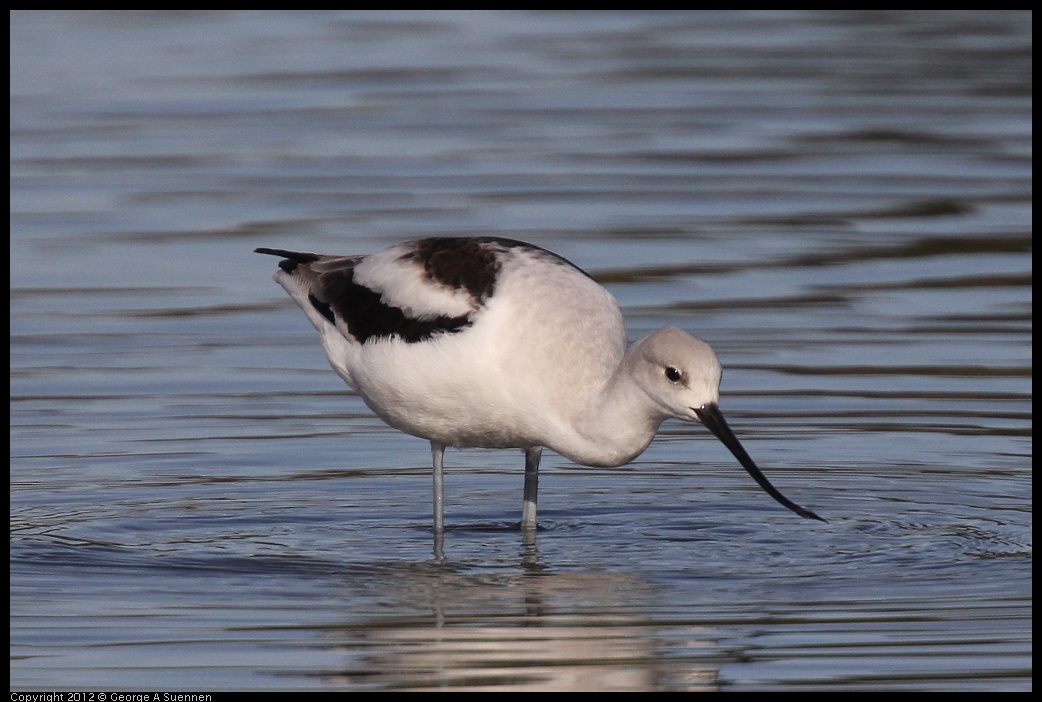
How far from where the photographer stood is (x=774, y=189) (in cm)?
1697

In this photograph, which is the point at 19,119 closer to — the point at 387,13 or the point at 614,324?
the point at 387,13

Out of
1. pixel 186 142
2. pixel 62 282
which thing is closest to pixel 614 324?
pixel 62 282

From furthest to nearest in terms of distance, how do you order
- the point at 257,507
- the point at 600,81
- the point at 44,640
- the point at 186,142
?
the point at 600,81 → the point at 186,142 → the point at 257,507 → the point at 44,640

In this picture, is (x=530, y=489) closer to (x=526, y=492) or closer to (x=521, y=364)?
(x=526, y=492)

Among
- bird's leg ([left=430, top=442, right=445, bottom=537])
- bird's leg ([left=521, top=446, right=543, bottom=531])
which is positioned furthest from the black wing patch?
bird's leg ([left=521, top=446, right=543, bottom=531])

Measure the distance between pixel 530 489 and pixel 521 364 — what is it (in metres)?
0.88

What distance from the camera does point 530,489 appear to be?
912 centimetres

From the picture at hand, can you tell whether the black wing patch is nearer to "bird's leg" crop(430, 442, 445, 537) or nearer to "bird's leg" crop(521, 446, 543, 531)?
"bird's leg" crop(430, 442, 445, 537)

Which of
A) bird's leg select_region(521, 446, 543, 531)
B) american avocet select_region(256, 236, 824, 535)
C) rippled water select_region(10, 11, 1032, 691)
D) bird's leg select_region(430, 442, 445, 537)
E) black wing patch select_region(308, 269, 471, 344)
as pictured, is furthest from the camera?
bird's leg select_region(521, 446, 543, 531)

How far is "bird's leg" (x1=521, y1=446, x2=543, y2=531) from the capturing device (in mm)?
9055

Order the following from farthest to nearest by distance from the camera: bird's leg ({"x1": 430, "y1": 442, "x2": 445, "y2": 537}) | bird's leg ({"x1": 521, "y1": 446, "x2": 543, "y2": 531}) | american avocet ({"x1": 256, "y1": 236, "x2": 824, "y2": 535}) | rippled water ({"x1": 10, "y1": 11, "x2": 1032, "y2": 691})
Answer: bird's leg ({"x1": 521, "y1": 446, "x2": 543, "y2": 531}) → bird's leg ({"x1": 430, "y1": 442, "x2": 445, "y2": 537}) → american avocet ({"x1": 256, "y1": 236, "x2": 824, "y2": 535}) → rippled water ({"x1": 10, "y1": 11, "x2": 1032, "y2": 691})

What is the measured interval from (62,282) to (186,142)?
531 centimetres

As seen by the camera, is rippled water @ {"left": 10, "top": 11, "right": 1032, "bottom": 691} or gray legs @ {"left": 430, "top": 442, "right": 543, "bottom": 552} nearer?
rippled water @ {"left": 10, "top": 11, "right": 1032, "bottom": 691}

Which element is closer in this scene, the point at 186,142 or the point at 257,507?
the point at 257,507
